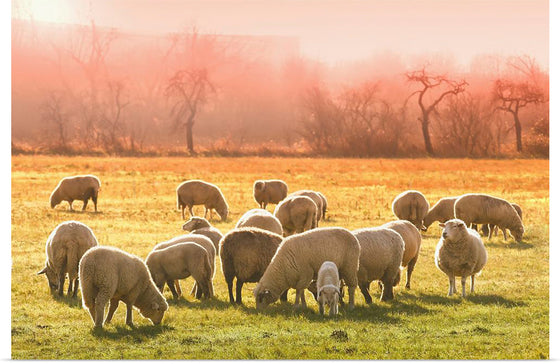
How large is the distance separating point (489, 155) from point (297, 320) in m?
21.7

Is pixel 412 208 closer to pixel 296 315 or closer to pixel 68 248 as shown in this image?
pixel 296 315

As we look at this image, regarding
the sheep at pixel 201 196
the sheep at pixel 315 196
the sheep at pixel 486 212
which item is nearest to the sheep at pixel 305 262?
the sheep at pixel 486 212

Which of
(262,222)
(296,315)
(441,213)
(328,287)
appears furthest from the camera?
(441,213)

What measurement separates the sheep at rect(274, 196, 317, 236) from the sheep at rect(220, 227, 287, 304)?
261 inches

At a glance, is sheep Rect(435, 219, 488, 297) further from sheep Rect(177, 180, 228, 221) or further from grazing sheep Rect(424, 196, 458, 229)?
sheep Rect(177, 180, 228, 221)

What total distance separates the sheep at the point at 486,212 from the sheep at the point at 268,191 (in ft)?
25.0

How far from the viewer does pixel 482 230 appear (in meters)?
24.1

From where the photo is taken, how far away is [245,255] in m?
14.4

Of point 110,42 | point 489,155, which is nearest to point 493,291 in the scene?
point 489,155

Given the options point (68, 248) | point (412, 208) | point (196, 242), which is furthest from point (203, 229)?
point (412, 208)

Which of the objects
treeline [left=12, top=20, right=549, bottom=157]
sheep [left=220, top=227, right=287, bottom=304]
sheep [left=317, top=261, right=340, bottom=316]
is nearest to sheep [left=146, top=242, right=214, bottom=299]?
sheep [left=220, top=227, right=287, bottom=304]

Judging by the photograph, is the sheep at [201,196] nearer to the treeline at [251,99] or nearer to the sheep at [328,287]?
the treeline at [251,99]

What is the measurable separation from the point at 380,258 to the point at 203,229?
4827mm

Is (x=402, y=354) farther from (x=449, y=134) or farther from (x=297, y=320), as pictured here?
(x=449, y=134)
